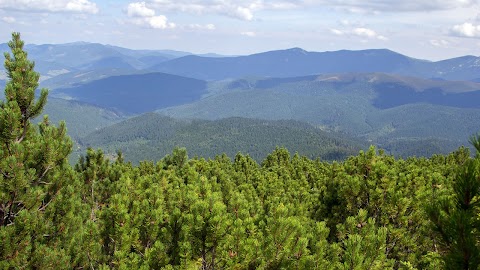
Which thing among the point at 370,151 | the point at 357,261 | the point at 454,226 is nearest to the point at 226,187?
the point at 370,151

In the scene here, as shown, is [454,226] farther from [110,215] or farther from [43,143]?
[43,143]

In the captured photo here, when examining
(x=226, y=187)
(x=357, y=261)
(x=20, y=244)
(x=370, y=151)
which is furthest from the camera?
(x=226, y=187)

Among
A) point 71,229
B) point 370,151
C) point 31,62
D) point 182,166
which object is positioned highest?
point 31,62

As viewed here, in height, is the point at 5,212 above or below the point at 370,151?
below

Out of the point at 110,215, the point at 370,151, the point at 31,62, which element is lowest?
the point at 110,215

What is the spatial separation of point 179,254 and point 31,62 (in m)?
7.76

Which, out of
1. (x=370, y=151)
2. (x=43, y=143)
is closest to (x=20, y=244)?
(x=43, y=143)

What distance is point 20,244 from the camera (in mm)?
9969

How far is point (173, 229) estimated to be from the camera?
11391 millimetres

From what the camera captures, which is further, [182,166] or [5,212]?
[182,166]

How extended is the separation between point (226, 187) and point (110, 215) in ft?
39.8

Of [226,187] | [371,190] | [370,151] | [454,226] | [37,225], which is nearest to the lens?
[454,226]

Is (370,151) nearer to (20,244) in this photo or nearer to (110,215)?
(110,215)

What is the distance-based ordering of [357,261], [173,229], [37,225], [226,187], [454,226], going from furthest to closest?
[226,187] < [173,229] < [37,225] < [357,261] < [454,226]
